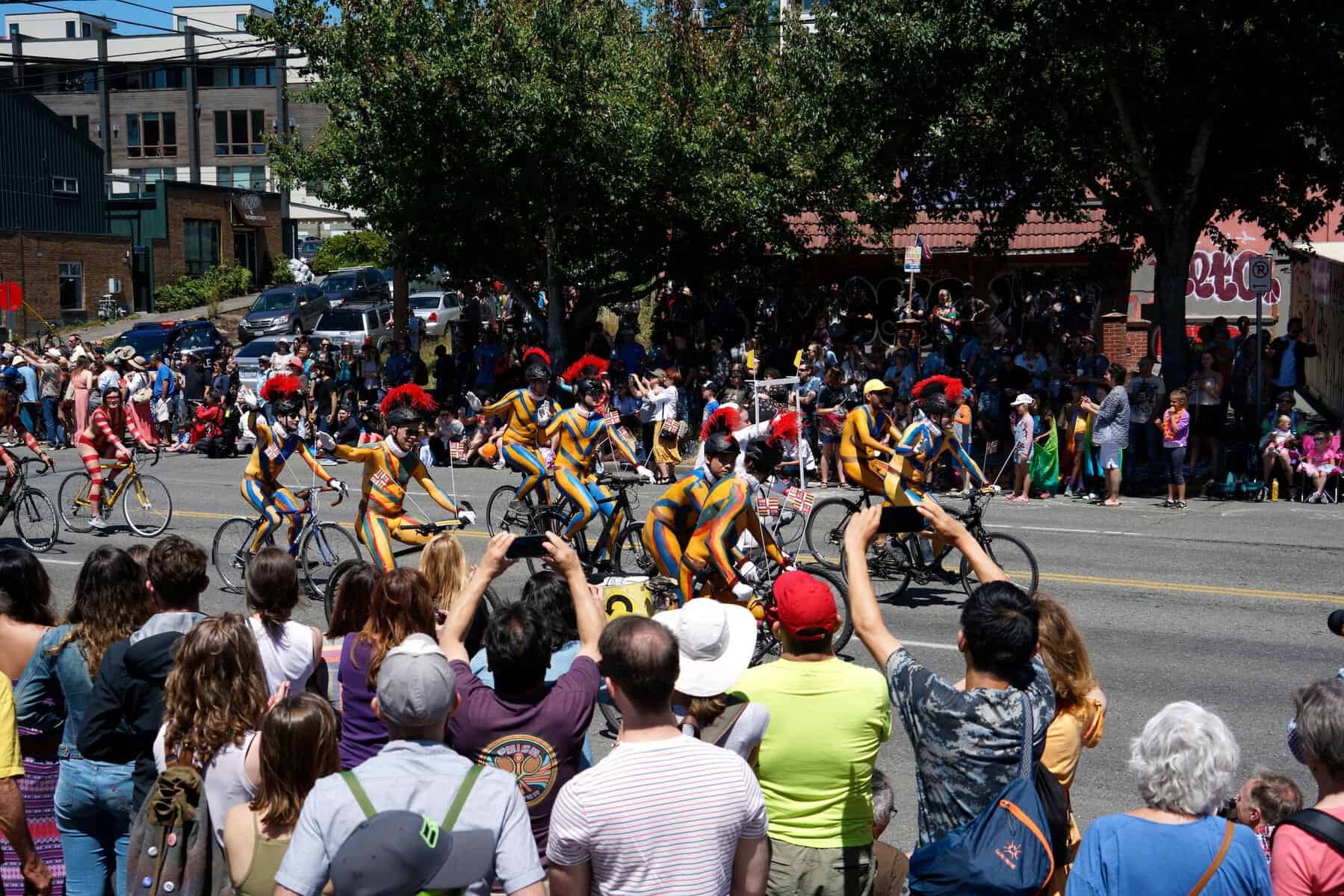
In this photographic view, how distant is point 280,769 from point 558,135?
72.9ft

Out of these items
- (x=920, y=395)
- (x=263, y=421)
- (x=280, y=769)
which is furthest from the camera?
(x=920, y=395)

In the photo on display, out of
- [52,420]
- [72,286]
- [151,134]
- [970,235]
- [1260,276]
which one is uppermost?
[151,134]

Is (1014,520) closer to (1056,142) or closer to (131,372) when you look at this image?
(1056,142)

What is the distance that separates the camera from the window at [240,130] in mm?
70625

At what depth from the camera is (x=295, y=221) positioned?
209 ft

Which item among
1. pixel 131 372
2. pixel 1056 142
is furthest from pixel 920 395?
pixel 131 372

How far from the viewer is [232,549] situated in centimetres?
1395

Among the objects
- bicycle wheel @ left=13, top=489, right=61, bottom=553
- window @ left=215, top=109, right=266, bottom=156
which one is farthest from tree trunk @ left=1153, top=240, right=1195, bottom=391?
window @ left=215, top=109, right=266, bottom=156

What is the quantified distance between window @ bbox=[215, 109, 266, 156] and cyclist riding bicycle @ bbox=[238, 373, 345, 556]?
202 feet

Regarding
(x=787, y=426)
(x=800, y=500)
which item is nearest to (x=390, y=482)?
(x=800, y=500)

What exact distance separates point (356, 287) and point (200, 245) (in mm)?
14872

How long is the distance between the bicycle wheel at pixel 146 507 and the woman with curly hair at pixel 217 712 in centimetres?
1304

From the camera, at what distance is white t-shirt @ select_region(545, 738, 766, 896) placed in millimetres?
3863

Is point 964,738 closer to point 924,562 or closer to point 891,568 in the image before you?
point 924,562
